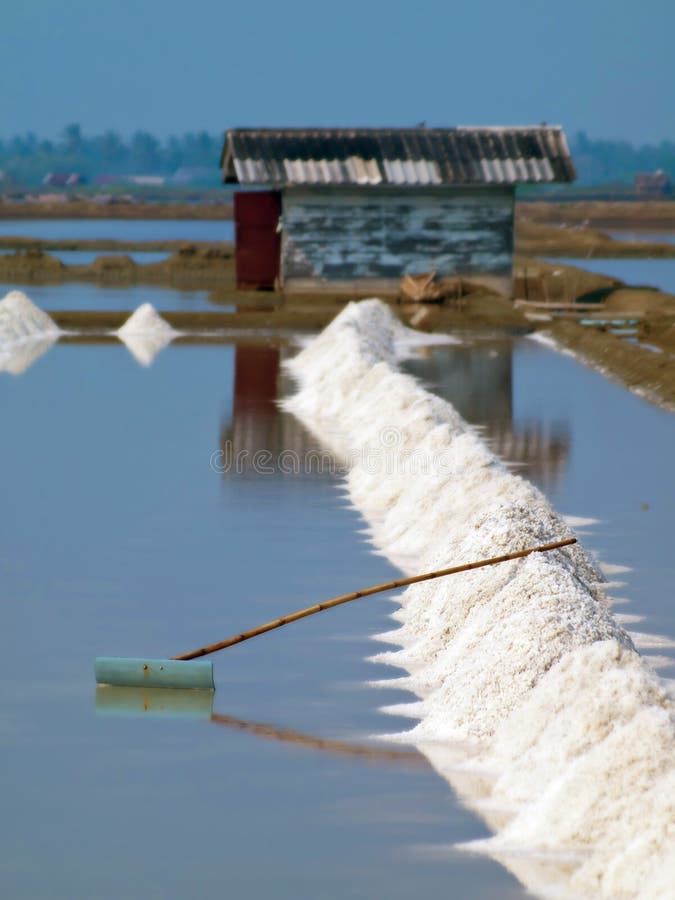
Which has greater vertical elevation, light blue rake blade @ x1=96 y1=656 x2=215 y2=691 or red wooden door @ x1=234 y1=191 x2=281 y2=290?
red wooden door @ x1=234 y1=191 x2=281 y2=290

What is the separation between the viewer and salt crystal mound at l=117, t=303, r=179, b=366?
1177 inches

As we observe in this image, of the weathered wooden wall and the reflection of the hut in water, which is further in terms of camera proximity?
the weathered wooden wall

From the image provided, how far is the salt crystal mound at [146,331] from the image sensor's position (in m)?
29.9

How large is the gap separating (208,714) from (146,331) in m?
23.4

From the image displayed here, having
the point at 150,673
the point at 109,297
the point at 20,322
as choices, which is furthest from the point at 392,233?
the point at 150,673

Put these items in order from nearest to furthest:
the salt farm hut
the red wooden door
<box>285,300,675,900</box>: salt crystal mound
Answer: <box>285,300,675,900</box>: salt crystal mound < the salt farm hut < the red wooden door

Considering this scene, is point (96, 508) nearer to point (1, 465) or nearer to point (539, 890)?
point (1, 465)

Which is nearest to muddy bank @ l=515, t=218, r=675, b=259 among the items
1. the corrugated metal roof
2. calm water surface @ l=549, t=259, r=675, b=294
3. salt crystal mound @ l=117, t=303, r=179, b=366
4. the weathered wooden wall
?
calm water surface @ l=549, t=259, r=675, b=294

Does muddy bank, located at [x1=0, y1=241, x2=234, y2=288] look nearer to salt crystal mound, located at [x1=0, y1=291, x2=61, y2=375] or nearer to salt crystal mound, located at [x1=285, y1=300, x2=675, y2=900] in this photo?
→ salt crystal mound, located at [x1=0, y1=291, x2=61, y2=375]

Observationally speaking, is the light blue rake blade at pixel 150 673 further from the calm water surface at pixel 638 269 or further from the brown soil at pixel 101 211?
the brown soil at pixel 101 211

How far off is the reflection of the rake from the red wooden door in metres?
26.6

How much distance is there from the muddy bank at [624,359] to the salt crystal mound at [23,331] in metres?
8.00

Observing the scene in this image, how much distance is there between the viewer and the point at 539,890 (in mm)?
6168

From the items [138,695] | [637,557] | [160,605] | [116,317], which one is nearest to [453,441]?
[637,557]
